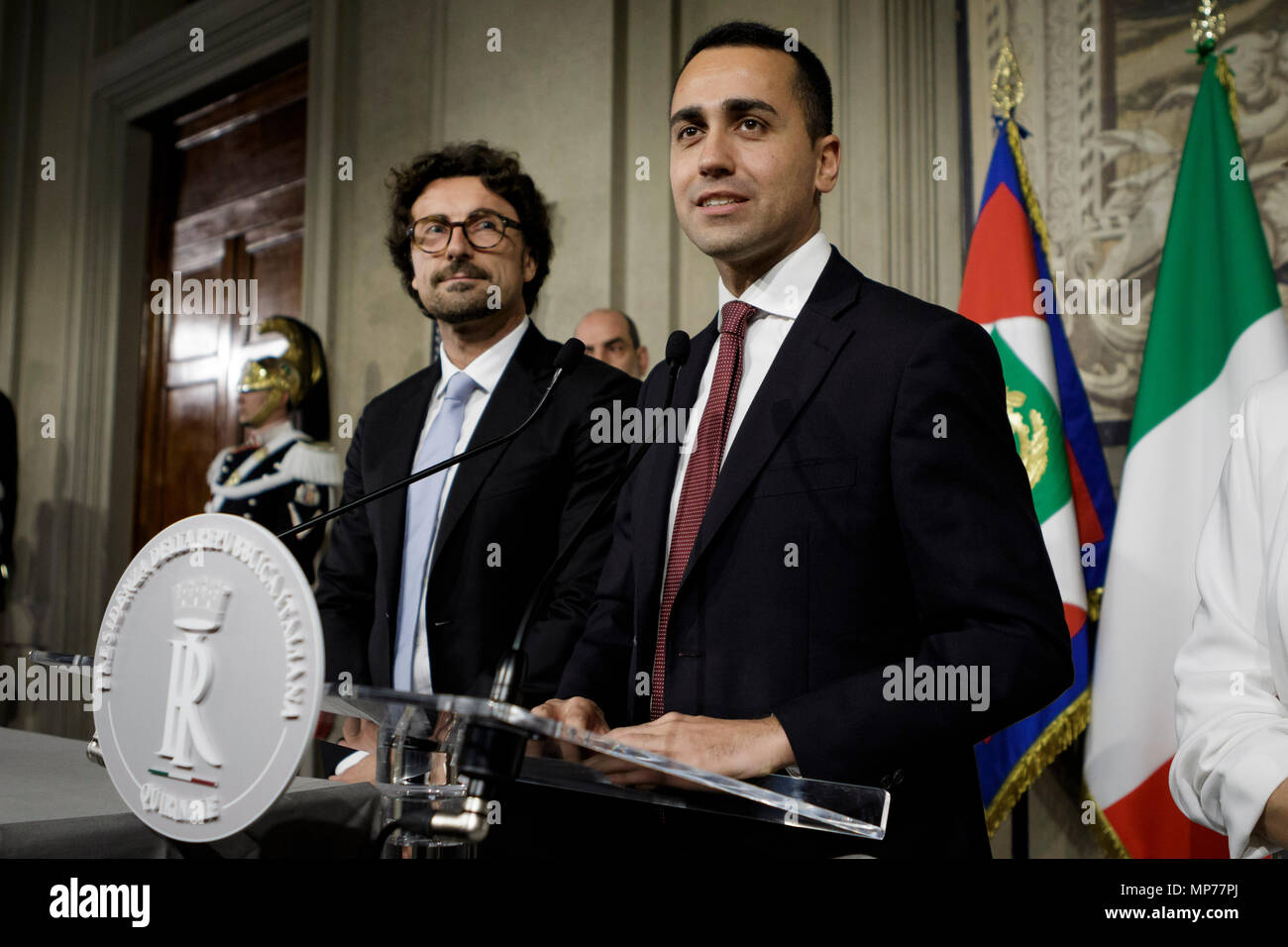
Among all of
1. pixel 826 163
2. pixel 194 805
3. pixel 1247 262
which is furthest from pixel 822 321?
pixel 1247 262

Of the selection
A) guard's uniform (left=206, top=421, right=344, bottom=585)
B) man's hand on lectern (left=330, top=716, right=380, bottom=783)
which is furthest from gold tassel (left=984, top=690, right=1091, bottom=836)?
guard's uniform (left=206, top=421, right=344, bottom=585)

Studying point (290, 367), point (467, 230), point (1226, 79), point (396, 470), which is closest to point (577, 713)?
point (396, 470)

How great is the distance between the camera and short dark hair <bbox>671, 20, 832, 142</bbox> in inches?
52.8

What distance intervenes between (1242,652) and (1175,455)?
1184 millimetres

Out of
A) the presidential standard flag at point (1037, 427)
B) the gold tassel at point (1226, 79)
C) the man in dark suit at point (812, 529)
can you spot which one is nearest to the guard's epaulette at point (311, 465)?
the presidential standard flag at point (1037, 427)

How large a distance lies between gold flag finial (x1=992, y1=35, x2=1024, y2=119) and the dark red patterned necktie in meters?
1.62

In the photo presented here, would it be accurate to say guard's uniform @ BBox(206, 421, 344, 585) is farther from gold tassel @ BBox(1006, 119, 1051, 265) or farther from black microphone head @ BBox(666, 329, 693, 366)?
black microphone head @ BBox(666, 329, 693, 366)

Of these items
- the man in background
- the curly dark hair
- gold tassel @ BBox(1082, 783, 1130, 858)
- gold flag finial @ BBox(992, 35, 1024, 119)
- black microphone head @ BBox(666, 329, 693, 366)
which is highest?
gold flag finial @ BBox(992, 35, 1024, 119)

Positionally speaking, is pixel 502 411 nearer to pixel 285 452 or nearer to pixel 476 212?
pixel 476 212

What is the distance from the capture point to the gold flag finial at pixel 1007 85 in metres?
2.64

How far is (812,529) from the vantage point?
1196 millimetres

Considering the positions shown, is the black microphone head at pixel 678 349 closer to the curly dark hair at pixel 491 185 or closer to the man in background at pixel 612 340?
the curly dark hair at pixel 491 185

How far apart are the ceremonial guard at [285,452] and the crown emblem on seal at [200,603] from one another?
2765 millimetres

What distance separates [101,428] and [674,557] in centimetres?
510
